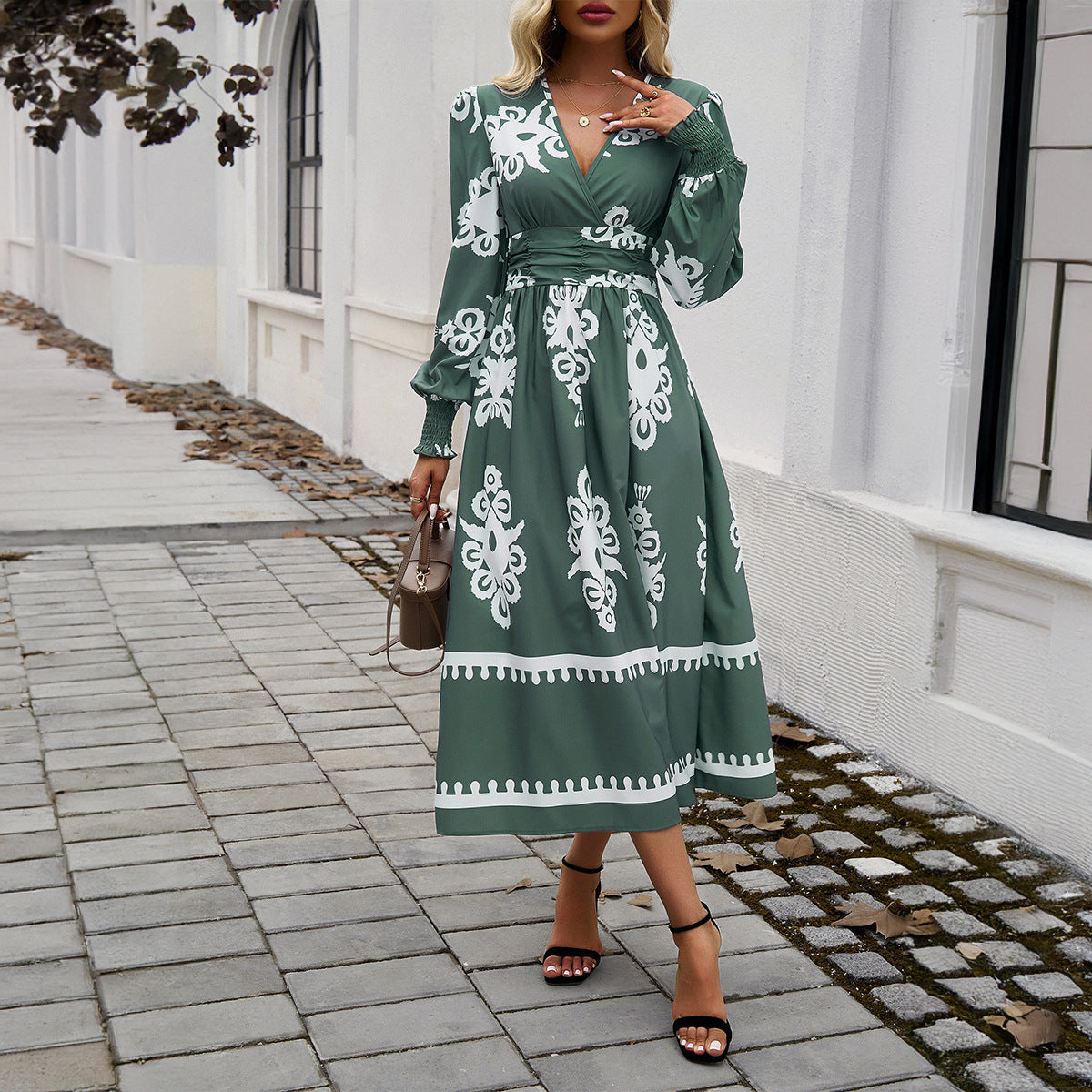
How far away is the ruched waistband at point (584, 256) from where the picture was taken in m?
2.87

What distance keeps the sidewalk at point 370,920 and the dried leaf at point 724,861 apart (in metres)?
0.03

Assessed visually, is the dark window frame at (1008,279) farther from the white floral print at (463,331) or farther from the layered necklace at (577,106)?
the white floral print at (463,331)

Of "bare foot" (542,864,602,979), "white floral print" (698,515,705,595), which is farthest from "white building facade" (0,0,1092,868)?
"bare foot" (542,864,602,979)

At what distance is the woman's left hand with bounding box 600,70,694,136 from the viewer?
277cm

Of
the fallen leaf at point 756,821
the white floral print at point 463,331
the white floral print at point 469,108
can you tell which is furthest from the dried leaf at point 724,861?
the white floral print at point 469,108

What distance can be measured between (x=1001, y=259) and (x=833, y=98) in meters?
0.77

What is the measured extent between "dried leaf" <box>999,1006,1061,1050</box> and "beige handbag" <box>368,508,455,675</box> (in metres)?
1.34

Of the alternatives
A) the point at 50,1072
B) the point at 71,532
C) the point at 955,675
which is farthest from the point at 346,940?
the point at 71,532

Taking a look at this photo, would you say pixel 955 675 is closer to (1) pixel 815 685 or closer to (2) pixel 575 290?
(1) pixel 815 685

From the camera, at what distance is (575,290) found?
288 cm

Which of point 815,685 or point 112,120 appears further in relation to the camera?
point 112,120

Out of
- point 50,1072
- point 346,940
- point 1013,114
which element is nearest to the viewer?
point 50,1072

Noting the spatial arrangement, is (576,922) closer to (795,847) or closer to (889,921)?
(889,921)

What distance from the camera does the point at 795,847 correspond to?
12.7 feet
